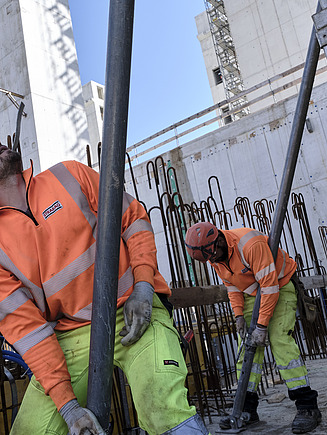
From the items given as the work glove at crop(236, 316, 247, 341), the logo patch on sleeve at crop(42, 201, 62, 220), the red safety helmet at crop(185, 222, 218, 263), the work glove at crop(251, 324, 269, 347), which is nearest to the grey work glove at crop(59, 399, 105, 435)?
the logo patch on sleeve at crop(42, 201, 62, 220)

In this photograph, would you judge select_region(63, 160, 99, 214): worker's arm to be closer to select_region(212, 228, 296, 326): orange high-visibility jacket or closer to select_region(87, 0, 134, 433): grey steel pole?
select_region(87, 0, 134, 433): grey steel pole

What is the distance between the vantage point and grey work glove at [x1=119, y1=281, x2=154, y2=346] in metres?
1.66

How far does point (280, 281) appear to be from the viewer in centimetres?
420

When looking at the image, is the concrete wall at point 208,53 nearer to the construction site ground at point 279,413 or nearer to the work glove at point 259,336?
the construction site ground at point 279,413

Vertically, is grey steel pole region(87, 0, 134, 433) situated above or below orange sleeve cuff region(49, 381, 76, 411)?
above

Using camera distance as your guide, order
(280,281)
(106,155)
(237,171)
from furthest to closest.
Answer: (237,171) < (280,281) < (106,155)

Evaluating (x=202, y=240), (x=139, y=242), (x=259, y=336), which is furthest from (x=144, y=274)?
(x=259, y=336)

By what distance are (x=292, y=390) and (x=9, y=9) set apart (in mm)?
14985

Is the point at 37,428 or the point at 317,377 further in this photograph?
the point at 317,377

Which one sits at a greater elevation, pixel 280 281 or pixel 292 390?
pixel 280 281

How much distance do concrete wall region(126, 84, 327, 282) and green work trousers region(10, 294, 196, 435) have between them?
10131 mm

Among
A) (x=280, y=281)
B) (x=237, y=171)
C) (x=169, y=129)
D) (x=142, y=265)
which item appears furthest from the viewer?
(x=169, y=129)

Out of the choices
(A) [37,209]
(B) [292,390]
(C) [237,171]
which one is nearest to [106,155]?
(A) [37,209]

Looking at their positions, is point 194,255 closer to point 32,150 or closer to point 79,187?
point 79,187
